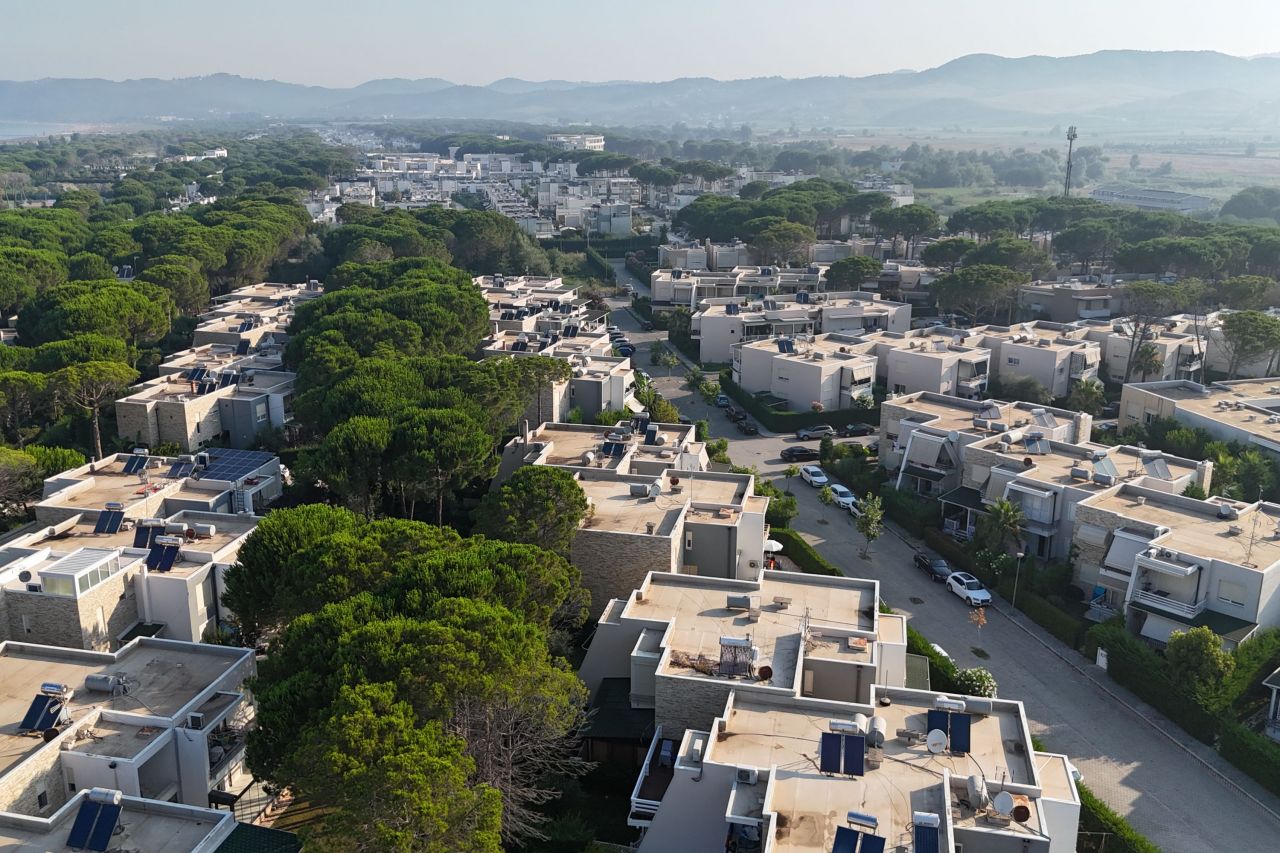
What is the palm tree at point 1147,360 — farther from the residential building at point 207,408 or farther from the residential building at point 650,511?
the residential building at point 207,408

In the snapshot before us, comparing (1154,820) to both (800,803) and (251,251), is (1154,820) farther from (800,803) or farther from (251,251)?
(251,251)

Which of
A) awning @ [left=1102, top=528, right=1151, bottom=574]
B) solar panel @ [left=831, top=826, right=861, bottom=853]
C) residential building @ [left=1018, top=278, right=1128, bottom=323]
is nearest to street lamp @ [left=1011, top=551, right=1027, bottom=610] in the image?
awning @ [left=1102, top=528, right=1151, bottom=574]

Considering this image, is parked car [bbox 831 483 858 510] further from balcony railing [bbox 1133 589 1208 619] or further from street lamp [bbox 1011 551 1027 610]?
balcony railing [bbox 1133 589 1208 619]

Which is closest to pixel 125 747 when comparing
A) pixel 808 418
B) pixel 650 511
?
pixel 650 511

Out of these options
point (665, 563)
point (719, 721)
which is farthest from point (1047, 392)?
point (719, 721)

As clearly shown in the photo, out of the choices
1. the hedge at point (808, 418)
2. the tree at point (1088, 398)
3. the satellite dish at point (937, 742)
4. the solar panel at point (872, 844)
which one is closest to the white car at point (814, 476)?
the hedge at point (808, 418)

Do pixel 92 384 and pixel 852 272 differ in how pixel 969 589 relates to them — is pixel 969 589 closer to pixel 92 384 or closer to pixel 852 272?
pixel 92 384

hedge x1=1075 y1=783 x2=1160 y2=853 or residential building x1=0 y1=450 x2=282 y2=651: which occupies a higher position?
residential building x1=0 y1=450 x2=282 y2=651
